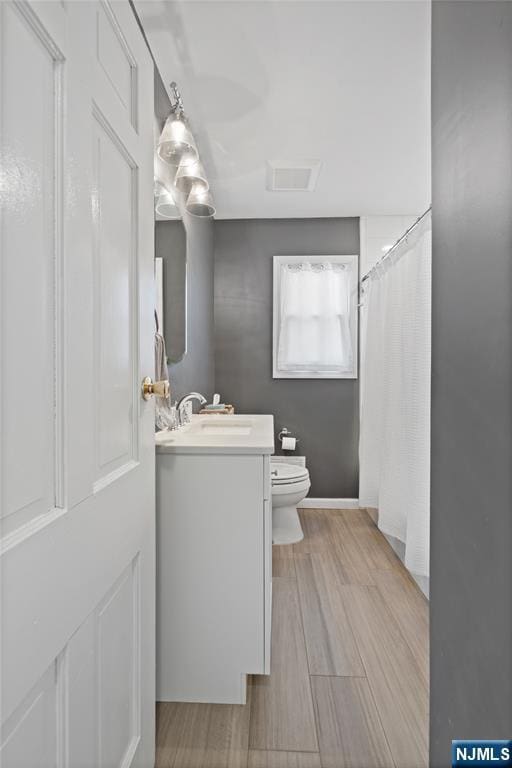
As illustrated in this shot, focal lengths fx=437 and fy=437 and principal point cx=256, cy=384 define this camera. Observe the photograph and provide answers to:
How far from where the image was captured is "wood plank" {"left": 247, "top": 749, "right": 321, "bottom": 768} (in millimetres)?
1245

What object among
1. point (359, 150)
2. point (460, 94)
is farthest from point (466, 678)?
point (359, 150)

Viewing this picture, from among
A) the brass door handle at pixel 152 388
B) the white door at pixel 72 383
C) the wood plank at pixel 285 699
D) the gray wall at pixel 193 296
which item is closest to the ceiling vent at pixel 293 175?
the gray wall at pixel 193 296

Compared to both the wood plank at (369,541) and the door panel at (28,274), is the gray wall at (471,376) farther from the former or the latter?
the wood plank at (369,541)

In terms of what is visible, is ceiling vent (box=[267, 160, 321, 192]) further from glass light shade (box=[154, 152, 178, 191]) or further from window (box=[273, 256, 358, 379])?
glass light shade (box=[154, 152, 178, 191])

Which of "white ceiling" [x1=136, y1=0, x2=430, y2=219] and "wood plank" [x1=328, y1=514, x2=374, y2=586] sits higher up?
"white ceiling" [x1=136, y1=0, x2=430, y2=219]

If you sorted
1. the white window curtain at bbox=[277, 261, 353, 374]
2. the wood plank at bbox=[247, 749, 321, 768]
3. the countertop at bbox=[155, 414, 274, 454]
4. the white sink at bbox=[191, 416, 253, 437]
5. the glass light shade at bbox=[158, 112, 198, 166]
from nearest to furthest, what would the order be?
the wood plank at bbox=[247, 749, 321, 768], the countertop at bbox=[155, 414, 274, 454], the glass light shade at bbox=[158, 112, 198, 166], the white sink at bbox=[191, 416, 253, 437], the white window curtain at bbox=[277, 261, 353, 374]

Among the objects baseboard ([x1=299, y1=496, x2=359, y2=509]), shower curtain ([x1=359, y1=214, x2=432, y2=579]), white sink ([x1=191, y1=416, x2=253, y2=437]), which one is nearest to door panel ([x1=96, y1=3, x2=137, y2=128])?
shower curtain ([x1=359, y1=214, x2=432, y2=579])

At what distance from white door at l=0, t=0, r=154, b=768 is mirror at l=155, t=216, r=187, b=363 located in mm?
951

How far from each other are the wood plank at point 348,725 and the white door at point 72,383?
631 millimetres

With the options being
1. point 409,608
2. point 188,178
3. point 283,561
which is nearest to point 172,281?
point 188,178

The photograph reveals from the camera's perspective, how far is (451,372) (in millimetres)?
704

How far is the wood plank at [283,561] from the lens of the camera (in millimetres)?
2410

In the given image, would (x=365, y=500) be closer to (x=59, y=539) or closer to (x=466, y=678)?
(x=466, y=678)

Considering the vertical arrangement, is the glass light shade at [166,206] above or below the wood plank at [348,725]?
above
